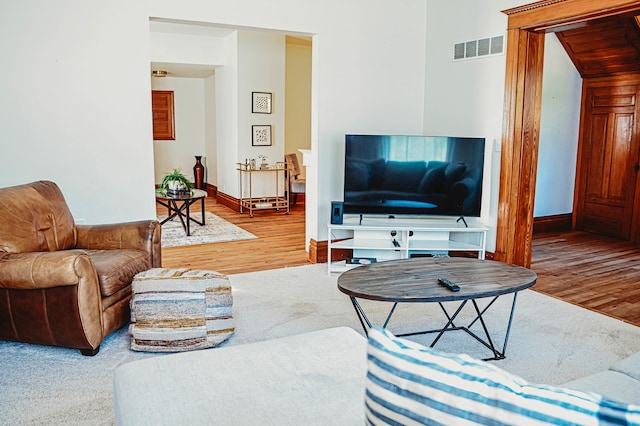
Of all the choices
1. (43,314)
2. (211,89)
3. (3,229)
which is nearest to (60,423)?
(43,314)

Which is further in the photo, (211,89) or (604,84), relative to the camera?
(211,89)

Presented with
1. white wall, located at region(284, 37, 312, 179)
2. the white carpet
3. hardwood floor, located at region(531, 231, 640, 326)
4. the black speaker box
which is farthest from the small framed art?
hardwood floor, located at region(531, 231, 640, 326)

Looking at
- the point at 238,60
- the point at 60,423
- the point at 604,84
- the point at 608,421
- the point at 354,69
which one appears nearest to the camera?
the point at 608,421

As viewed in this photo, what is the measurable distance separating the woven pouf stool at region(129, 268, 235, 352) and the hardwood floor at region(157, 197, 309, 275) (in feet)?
5.72

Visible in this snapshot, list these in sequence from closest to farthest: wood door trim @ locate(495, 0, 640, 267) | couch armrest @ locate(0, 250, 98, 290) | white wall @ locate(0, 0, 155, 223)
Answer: couch armrest @ locate(0, 250, 98, 290)
white wall @ locate(0, 0, 155, 223)
wood door trim @ locate(495, 0, 640, 267)

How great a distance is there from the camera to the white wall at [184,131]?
10.6 meters

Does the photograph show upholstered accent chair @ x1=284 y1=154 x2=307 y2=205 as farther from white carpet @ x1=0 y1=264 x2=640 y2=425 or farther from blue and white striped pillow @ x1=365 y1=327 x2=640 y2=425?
blue and white striped pillow @ x1=365 y1=327 x2=640 y2=425

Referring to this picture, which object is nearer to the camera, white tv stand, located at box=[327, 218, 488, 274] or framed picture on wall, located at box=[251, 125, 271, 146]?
white tv stand, located at box=[327, 218, 488, 274]

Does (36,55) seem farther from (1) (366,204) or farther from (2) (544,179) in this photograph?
(2) (544,179)

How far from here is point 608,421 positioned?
79cm

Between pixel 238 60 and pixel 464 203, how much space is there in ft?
15.4

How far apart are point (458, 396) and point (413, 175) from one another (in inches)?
168

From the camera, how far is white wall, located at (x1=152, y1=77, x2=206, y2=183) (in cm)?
1062

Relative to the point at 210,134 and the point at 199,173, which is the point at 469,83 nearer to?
the point at 210,134
